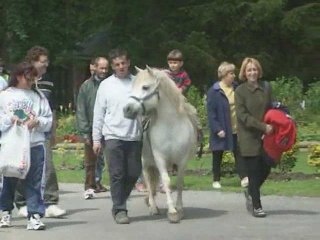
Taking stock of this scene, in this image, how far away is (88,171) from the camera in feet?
44.5

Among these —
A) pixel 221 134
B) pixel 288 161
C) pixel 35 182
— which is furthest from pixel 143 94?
pixel 288 161

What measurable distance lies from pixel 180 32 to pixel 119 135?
2553 centimetres

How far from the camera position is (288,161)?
48.9ft

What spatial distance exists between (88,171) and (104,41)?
85.4 feet

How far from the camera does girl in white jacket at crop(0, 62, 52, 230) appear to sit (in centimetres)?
979

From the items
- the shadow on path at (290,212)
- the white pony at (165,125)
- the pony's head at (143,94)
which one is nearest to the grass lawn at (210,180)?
the shadow on path at (290,212)

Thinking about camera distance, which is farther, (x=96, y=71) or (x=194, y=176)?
(x=194, y=176)

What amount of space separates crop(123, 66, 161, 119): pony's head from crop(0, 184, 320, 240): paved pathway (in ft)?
4.47

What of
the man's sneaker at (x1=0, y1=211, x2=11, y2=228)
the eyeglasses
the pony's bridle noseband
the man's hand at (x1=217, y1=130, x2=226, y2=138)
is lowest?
the man's sneaker at (x1=0, y1=211, x2=11, y2=228)

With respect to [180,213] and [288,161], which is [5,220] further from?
[288,161]

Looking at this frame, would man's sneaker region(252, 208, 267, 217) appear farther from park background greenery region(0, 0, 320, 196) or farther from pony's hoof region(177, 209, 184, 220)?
park background greenery region(0, 0, 320, 196)

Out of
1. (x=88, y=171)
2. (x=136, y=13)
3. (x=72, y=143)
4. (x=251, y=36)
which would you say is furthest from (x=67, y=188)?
(x=136, y=13)

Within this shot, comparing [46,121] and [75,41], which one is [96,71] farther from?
[75,41]

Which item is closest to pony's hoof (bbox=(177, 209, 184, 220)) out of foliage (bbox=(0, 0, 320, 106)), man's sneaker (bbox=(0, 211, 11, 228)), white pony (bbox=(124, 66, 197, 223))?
white pony (bbox=(124, 66, 197, 223))
